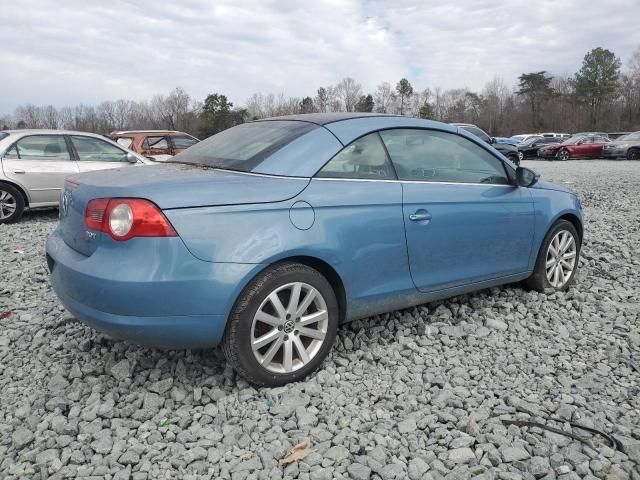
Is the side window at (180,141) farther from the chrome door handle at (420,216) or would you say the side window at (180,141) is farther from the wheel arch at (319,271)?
the wheel arch at (319,271)

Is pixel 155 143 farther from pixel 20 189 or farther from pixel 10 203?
pixel 10 203

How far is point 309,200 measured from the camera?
9.72ft

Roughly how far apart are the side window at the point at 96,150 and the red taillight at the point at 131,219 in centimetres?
708

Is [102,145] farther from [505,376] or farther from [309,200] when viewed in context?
[505,376]

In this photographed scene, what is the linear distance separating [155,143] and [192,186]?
12.7 metres

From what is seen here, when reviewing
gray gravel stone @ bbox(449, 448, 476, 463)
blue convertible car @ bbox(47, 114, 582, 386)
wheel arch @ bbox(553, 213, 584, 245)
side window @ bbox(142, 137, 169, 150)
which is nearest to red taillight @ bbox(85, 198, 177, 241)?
blue convertible car @ bbox(47, 114, 582, 386)

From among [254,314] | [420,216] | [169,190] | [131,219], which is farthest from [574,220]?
[131,219]

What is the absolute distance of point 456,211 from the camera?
362 cm

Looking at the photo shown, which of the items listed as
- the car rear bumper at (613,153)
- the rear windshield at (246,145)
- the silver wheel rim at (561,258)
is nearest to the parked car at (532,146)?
the car rear bumper at (613,153)

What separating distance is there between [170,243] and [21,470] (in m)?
1.16

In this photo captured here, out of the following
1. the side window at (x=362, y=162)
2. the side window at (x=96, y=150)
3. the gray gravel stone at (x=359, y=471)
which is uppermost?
the side window at (x=96, y=150)

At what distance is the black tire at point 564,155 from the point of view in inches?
1126

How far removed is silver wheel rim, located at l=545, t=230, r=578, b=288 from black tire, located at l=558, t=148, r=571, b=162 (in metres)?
26.6

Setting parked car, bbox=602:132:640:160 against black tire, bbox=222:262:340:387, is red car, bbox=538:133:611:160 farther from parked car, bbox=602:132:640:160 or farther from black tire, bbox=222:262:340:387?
black tire, bbox=222:262:340:387
